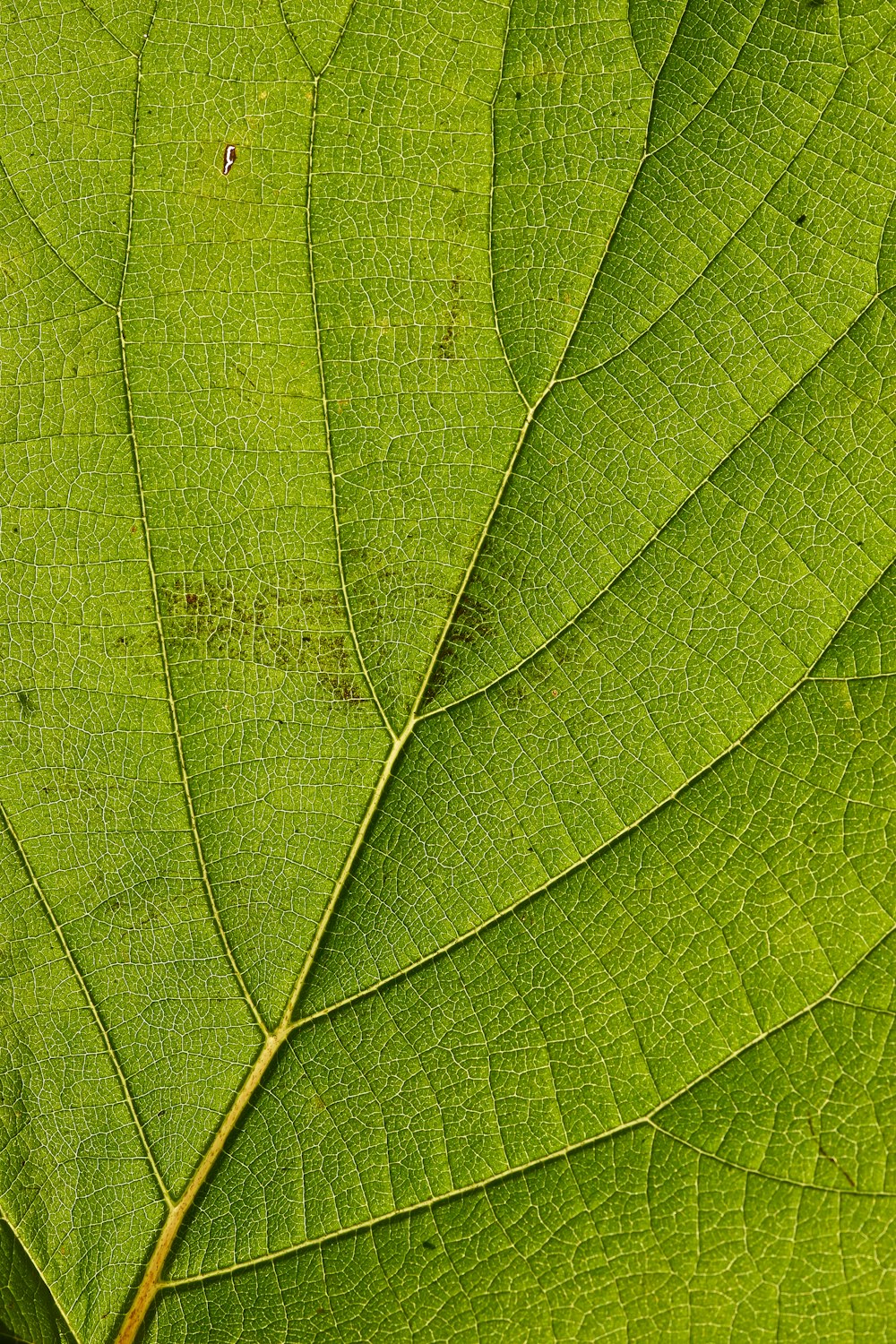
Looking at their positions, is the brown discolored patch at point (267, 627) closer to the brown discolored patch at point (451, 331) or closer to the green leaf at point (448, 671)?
the green leaf at point (448, 671)

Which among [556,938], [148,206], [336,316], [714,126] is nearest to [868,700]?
[556,938]

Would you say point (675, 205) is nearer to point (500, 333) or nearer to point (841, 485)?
point (500, 333)

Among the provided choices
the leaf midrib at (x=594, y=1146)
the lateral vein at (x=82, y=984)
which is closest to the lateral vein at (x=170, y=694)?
the lateral vein at (x=82, y=984)

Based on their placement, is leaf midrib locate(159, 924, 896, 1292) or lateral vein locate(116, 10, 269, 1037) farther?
lateral vein locate(116, 10, 269, 1037)

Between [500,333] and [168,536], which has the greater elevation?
[500,333]

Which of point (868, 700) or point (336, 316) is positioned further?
point (336, 316)

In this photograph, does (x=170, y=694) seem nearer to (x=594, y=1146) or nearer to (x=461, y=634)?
(x=461, y=634)

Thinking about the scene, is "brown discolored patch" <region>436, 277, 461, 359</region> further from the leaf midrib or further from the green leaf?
the leaf midrib

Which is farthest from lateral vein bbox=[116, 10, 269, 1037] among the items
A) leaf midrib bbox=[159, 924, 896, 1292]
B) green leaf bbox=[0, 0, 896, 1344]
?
leaf midrib bbox=[159, 924, 896, 1292]
